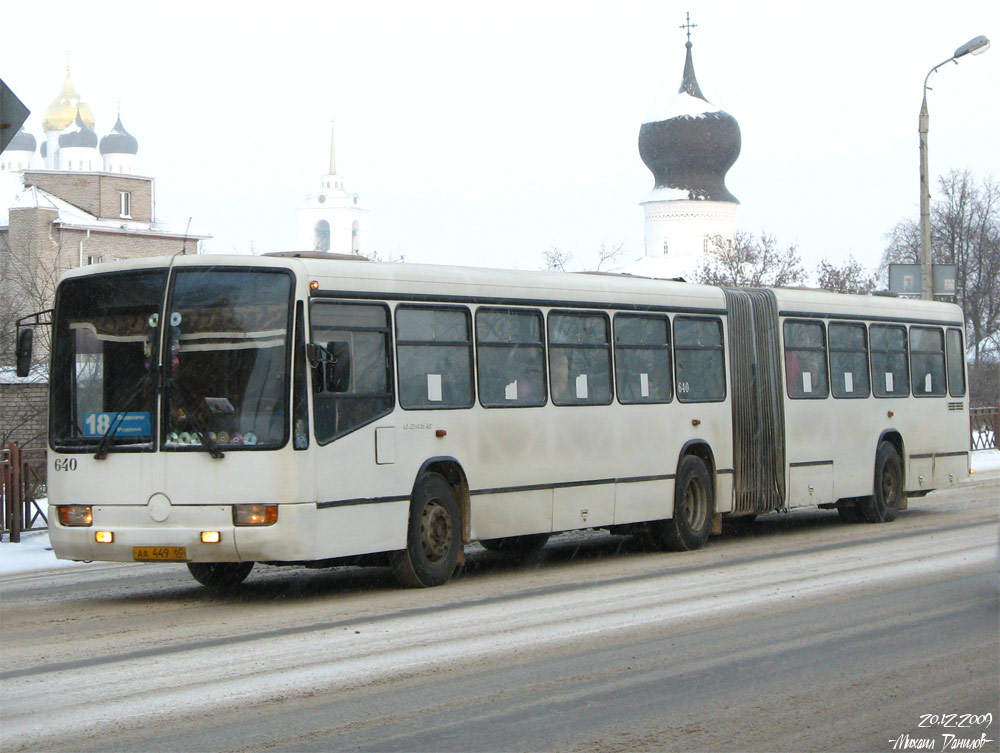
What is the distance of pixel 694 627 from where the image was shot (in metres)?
10.6

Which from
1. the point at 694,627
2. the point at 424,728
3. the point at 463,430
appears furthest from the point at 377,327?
the point at 424,728

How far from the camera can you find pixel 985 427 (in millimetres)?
39500

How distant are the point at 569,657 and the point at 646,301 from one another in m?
7.40

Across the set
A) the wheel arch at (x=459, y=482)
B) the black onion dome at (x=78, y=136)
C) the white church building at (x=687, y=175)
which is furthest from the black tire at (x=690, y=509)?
the black onion dome at (x=78, y=136)

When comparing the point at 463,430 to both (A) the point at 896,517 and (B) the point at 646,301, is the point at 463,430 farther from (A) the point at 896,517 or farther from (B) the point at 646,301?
(A) the point at 896,517

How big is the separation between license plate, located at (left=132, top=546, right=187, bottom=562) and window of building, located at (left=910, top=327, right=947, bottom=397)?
11719 millimetres

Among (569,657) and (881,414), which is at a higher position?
(881,414)

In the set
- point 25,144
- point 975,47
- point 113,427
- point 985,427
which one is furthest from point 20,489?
point 25,144

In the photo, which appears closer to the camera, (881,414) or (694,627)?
(694,627)

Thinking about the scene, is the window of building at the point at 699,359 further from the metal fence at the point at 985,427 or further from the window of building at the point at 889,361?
the metal fence at the point at 985,427

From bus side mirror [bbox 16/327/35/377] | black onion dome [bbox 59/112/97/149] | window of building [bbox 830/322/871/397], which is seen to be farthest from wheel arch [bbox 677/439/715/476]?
black onion dome [bbox 59/112/97/149]

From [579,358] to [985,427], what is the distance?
87.7ft

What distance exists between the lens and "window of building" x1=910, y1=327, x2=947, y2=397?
20.8m

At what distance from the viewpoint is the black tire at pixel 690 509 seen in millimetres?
16391
